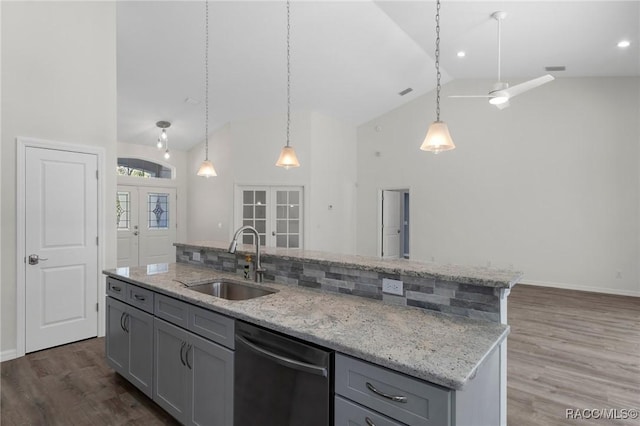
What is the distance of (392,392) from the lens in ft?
3.82

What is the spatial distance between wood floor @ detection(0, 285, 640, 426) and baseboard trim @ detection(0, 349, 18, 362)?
0.31ft

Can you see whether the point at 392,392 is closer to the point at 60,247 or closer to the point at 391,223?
the point at 60,247

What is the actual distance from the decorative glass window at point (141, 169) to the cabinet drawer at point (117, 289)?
5.19 m

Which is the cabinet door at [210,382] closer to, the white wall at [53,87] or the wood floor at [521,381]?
the wood floor at [521,381]

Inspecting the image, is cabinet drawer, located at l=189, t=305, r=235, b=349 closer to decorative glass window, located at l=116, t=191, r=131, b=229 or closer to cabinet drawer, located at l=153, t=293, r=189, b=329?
cabinet drawer, located at l=153, t=293, r=189, b=329

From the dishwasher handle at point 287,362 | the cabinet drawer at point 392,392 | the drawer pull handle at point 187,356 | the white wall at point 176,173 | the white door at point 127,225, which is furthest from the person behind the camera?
the white wall at point 176,173

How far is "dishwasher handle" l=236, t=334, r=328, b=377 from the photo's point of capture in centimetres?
134

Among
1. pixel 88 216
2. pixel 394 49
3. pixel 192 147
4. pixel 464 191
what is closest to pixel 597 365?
pixel 464 191

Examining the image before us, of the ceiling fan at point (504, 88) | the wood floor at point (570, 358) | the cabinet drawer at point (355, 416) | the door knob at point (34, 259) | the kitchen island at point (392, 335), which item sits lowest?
the wood floor at point (570, 358)

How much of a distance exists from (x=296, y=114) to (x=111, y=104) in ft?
11.9

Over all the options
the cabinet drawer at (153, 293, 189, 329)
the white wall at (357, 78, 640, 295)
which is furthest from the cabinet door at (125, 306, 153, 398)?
the white wall at (357, 78, 640, 295)

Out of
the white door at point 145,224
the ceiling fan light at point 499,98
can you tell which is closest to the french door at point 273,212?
the white door at point 145,224

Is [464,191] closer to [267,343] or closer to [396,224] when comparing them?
[396,224]

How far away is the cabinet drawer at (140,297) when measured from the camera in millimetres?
2326
